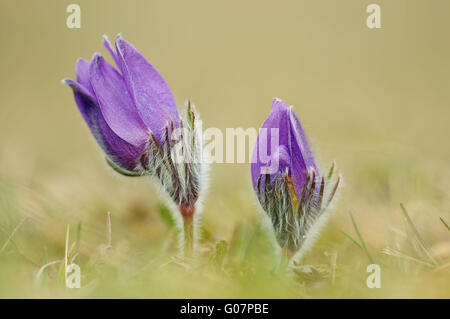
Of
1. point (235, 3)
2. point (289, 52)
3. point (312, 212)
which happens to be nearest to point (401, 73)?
point (289, 52)

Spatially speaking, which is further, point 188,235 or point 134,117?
point 188,235

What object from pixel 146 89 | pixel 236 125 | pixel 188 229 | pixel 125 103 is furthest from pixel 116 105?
pixel 236 125

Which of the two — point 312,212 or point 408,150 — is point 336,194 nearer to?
point 312,212

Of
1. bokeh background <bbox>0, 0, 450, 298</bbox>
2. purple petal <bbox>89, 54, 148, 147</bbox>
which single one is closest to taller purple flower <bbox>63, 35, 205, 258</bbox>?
purple petal <bbox>89, 54, 148, 147</bbox>

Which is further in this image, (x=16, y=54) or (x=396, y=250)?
(x=16, y=54)

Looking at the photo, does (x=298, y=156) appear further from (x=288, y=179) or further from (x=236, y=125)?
(x=236, y=125)

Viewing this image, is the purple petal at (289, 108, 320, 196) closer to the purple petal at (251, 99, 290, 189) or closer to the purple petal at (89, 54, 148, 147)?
the purple petal at (251, 99, 290, 189)
